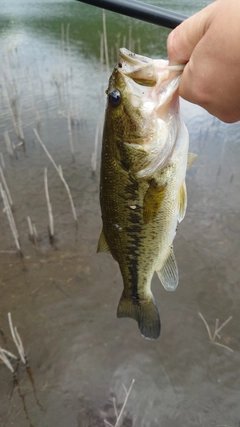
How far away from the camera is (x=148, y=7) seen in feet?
5.31

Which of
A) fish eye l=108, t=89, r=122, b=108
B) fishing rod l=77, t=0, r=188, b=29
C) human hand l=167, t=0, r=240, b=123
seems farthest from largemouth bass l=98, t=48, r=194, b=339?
fishing rod l=77, t=0, r=188, b=29

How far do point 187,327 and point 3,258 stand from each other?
2176mm

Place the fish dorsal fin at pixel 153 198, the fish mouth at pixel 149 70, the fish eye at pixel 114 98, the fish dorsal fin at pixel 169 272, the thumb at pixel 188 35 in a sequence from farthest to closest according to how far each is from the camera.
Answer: the fish dorsal fin at pixel 169 272
the fish dorsal fin at pixel 153 198
the fish eye at pixel 114 98
the fish mouth at pixel 149 70
the thumb at pixel 188 35

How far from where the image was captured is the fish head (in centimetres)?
124

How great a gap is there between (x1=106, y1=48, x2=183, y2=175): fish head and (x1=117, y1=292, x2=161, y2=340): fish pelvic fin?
3.01ft

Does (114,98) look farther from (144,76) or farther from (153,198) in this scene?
(153,198)

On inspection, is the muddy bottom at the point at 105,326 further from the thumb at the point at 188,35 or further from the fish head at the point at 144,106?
the thumb at the point at 188,35

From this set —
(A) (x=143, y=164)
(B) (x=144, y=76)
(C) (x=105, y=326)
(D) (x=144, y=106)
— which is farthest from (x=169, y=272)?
(C) (x=105, y=326)

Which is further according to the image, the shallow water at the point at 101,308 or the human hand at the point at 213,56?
the shallow water at the point at 101,308

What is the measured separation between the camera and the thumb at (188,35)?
1.01 meters

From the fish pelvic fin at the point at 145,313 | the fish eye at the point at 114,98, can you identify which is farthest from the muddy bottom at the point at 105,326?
the fish eye at the point at 114,98

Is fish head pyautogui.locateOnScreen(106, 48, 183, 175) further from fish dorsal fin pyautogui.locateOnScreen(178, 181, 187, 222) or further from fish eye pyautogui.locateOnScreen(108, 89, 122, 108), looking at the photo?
fish dorsal fin pyautogui.locateOnScreen(178, 181, 187, 222)

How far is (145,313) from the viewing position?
2.07 metres

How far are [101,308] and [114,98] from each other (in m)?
2.64
